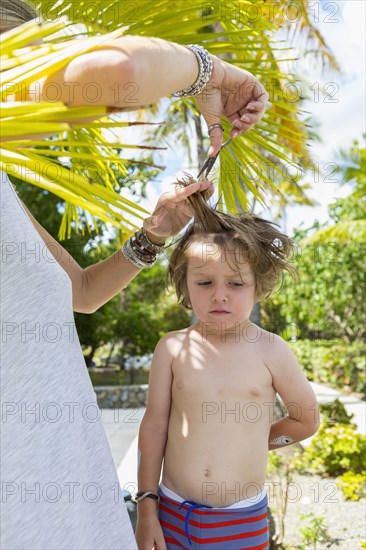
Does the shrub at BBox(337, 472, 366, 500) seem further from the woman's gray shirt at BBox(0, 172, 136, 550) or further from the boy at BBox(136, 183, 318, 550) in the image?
the woman's gray shirt at BBox(0, 172, 136, 550)

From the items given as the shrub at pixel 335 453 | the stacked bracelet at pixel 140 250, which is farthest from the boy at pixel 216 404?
the shrub at pixel 335 453

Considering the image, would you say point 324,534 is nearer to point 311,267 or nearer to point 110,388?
point 110,388

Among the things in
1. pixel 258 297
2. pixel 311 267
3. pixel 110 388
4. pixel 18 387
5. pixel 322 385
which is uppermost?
pixel 18 387

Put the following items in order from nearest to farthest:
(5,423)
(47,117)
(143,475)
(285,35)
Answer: (47,117), (5,423), (143,475), (285,35)

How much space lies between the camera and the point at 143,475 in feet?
5.02

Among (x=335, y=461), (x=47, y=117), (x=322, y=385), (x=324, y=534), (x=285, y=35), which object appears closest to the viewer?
(x=47, y=117)

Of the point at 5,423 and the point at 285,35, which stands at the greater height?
the point at 285,35

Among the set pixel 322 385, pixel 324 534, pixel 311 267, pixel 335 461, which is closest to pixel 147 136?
pixel 311 267

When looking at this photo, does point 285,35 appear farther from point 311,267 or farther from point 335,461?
point 311,267

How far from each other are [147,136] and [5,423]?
13.7 meters

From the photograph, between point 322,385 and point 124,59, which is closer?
point 124,59

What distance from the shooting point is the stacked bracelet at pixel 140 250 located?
1.49 metres

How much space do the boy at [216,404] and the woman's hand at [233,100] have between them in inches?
8.7

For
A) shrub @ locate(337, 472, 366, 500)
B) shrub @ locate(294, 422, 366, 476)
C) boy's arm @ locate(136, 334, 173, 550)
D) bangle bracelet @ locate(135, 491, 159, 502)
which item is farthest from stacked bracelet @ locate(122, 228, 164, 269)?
shrub @ locate(294, 422, 366, 476)
